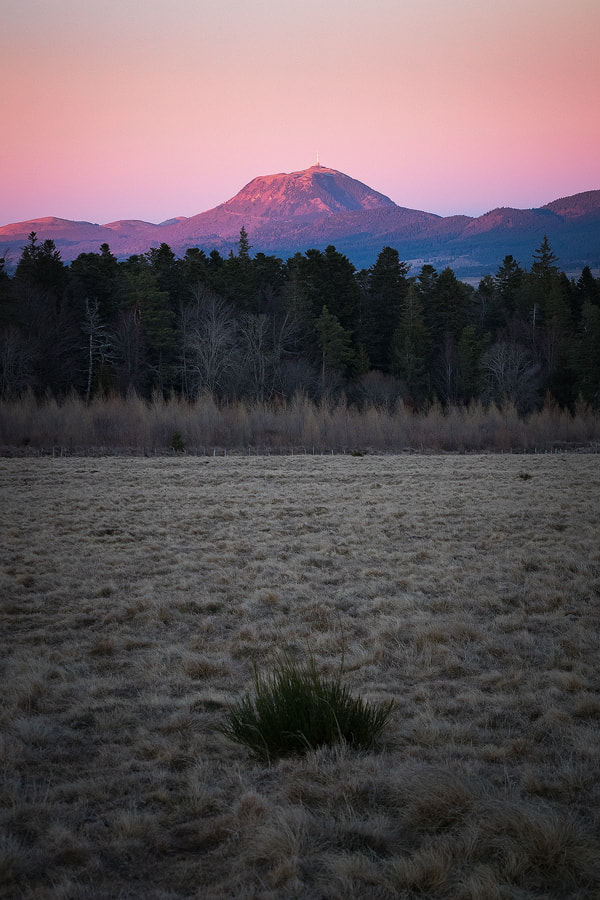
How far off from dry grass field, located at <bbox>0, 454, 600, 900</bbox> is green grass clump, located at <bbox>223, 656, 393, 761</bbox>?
0.11 metres

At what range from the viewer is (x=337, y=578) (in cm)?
898

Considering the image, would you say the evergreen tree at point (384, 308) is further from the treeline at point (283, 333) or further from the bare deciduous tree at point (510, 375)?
the bare deciduous tree at point (510, 375)

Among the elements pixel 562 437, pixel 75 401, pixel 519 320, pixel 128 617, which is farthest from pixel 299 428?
pixel 519 320

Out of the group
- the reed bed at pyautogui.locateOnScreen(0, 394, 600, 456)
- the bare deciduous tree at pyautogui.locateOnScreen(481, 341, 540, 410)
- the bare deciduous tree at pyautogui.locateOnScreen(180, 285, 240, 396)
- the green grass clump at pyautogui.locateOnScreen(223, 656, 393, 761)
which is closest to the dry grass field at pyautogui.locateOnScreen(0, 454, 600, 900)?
the green grass clump at pyautogui.locateOnScreen(223, 656, 393, 761)

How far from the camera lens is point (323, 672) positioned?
5.74 meters

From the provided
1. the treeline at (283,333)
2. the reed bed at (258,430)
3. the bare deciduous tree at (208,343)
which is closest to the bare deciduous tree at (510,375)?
the treeline at (283,333)

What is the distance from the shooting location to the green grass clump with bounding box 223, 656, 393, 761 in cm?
422

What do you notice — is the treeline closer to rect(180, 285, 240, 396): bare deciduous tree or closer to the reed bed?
rect(180, 285, 240, 396): bare deciduous tree

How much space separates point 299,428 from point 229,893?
31.3 meters

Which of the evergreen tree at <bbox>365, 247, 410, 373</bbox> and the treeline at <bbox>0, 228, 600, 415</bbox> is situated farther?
the evergreen tree at <bbox>365, 247, 410, 373</bbox>

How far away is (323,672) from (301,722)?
1.50 m

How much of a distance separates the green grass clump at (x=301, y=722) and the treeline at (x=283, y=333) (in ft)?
121

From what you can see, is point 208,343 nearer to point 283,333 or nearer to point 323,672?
point 283,333

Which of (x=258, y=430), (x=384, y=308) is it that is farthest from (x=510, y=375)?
(x=258, y=430)
